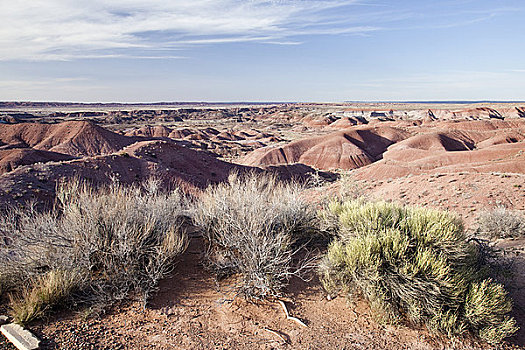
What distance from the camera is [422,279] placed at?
3949mm

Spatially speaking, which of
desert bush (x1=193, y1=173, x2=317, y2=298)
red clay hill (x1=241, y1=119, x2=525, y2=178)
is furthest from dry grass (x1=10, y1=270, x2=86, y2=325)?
red clay hill (x1=241, y1=119, x2=525, y2=178)

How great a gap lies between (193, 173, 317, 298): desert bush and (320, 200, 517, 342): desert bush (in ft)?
2.33

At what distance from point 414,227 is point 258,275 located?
2273 mm

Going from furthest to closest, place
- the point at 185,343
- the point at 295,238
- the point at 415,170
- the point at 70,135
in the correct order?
the point at 70,135
the point at 415,170
the point at 295,238
the point at 185,343

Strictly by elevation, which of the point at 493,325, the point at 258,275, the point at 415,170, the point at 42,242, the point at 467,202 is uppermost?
the point at 42,242

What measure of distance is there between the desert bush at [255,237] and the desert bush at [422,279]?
71 cm

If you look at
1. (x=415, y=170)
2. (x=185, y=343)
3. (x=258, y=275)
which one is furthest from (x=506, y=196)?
(x=415, y=170)

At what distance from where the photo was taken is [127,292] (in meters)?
4.39

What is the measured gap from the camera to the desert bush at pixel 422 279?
3857mm

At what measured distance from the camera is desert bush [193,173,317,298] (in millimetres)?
4504

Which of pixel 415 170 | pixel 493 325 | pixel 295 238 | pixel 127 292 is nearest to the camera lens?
pixel 493 325

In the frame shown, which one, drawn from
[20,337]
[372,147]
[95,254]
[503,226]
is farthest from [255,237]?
[372,147]

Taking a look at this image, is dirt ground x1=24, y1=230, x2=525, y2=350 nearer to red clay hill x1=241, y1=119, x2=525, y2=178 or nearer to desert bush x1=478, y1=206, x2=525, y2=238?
desert bush x1=478, y1=206, x2=525, y2=238

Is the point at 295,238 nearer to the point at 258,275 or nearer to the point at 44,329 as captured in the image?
the point at 258,275
